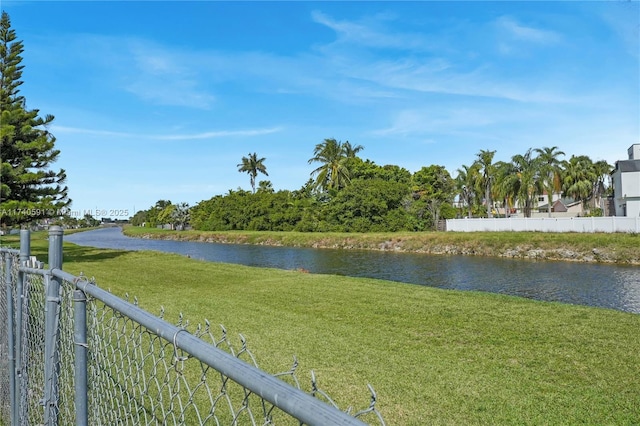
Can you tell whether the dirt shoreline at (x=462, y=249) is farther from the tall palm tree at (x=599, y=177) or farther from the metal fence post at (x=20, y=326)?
the tall palm tree at (x=599, y=177)

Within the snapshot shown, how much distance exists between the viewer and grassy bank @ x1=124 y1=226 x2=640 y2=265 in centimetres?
2527

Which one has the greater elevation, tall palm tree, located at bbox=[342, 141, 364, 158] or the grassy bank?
tall palm tree, located at bbox=[342, 141, 364, 158]

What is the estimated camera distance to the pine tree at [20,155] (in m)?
19.5

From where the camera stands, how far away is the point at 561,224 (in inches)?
1309

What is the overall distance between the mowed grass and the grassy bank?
19.1 metres

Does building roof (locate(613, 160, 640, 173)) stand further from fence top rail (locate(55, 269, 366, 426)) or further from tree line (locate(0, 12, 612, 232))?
fence top rail (locate(55, 269, 366, 426))

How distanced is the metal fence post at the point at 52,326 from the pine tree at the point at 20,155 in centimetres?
1976

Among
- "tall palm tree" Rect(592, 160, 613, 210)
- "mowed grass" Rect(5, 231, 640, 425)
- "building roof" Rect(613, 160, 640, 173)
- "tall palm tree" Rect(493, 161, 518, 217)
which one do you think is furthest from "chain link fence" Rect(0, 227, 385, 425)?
"tall palm tree" Rect(592, 160, 613, 210)

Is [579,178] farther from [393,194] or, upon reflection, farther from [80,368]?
[80,368]

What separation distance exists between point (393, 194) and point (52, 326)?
5011 centimetres

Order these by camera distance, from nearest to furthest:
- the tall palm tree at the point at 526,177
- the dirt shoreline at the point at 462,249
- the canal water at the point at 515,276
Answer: the canal water at the point at 515,276
the dirt shoreline at the point at 462,249
the tall palm tree at the point at 526,177

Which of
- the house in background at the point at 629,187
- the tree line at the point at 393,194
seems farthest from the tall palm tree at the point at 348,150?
the house in background at the point at 629,187

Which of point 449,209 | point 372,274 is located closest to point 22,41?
point 372,274

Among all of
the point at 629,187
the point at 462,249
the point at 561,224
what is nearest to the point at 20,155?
the point at 462,249
